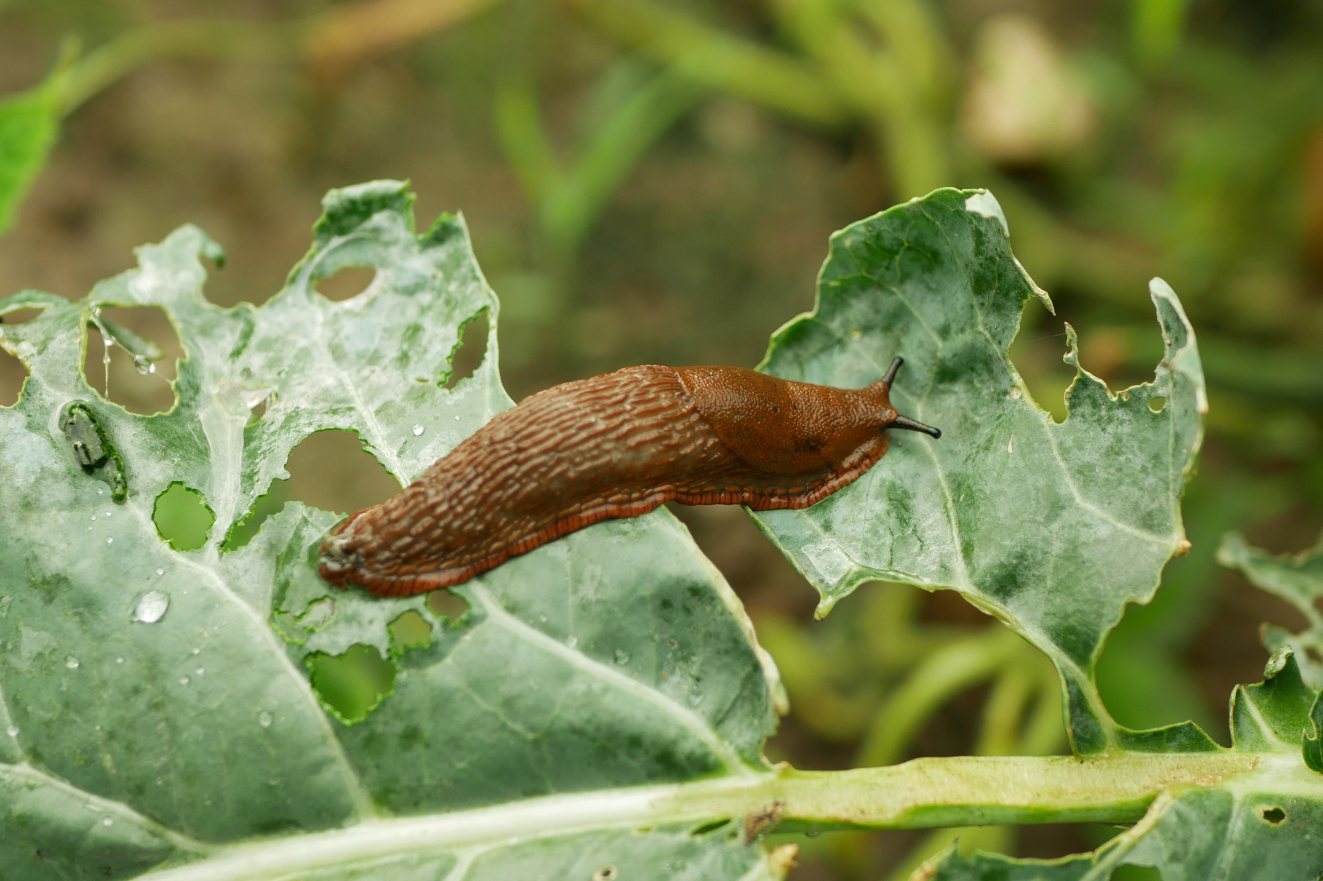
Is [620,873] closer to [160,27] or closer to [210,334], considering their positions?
[210,334]

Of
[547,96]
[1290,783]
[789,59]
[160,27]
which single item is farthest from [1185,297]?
[160,27]

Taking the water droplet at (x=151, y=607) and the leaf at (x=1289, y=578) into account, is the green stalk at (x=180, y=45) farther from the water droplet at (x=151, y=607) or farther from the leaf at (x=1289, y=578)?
the leaf at (x=1289, y=578)

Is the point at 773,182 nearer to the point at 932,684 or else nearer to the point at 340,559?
the point at 932,684

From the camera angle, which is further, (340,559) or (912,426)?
(912,426)

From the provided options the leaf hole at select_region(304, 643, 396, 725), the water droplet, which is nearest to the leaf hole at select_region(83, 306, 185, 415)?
the leaf hole at select_region(304, 643, 396, 725)

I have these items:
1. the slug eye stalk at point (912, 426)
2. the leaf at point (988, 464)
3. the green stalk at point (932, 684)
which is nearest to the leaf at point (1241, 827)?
Answer: the leaf at point (988, 464)

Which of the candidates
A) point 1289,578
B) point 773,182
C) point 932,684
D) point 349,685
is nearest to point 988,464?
point 1289,578
